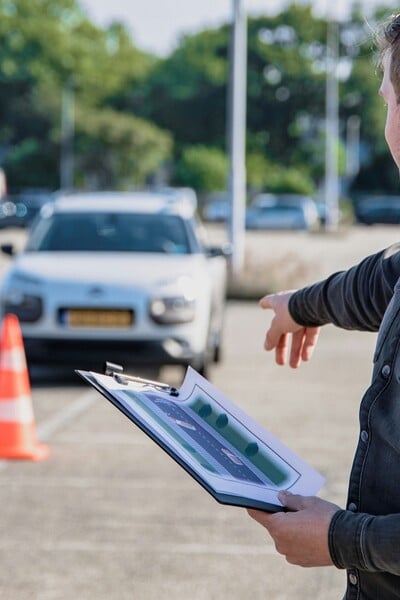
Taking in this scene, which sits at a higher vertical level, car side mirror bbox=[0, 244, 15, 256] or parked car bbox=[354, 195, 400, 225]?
car side mirror bbox=[0, 244, 15, 256]

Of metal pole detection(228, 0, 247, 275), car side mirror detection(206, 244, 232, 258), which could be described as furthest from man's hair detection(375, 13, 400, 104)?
metal pole detection(228, 0, 247, 275)

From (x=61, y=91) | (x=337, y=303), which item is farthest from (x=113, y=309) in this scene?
(x=61, y=91)

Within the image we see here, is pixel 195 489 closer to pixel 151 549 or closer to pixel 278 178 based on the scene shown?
pixel 151 549

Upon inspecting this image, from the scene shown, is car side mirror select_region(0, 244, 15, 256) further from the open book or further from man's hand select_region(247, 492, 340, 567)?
man's hand select_region(247, 492, 340, 567)

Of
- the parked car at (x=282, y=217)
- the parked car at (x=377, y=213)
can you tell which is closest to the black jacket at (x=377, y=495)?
the parked car at (x=282, y=217)

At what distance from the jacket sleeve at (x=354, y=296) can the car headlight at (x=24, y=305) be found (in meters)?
8.36

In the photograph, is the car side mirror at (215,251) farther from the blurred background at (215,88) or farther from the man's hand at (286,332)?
the blurred background at (215,88)

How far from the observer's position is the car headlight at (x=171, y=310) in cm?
1124

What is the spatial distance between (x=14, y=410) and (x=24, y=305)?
10.1 feet

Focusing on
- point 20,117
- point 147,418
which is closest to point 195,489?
point 147,418

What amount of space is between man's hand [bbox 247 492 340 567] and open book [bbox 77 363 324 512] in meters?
0.04

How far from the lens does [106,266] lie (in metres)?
11.8

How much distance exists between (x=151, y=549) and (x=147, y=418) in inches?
155

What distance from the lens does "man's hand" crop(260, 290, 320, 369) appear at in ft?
10.1
